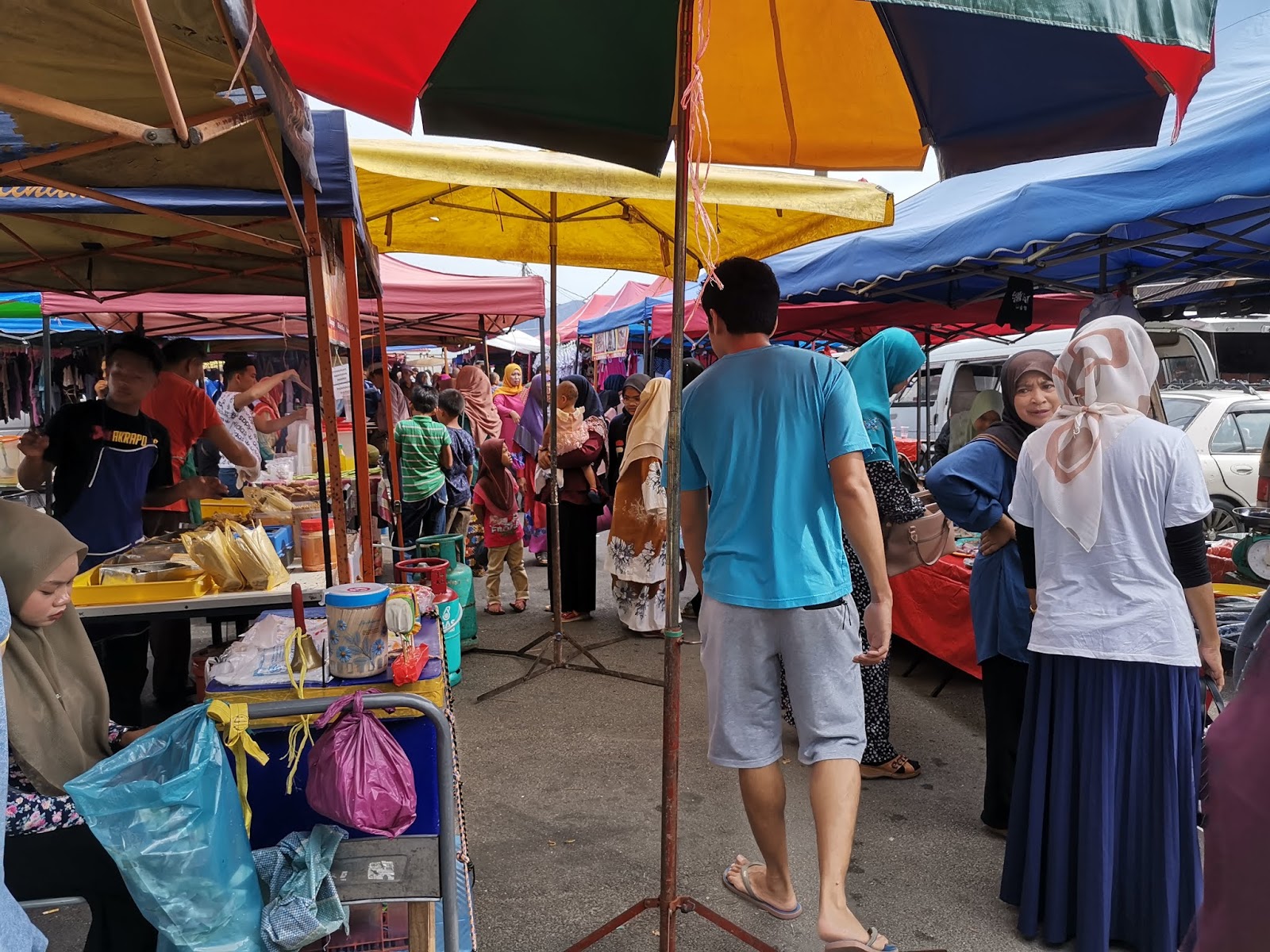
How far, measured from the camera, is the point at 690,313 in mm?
10055

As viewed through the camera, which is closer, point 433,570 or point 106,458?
point 433,570

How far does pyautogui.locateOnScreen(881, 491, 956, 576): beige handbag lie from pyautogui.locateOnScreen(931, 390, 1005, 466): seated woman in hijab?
0.43 m

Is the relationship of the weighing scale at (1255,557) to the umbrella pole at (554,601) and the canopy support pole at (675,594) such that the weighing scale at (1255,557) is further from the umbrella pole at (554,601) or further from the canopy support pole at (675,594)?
the umbrella pole at (554,601)

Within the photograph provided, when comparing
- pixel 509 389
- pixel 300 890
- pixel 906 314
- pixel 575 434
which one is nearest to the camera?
pixel 300 890

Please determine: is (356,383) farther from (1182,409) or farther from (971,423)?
(1182,409)

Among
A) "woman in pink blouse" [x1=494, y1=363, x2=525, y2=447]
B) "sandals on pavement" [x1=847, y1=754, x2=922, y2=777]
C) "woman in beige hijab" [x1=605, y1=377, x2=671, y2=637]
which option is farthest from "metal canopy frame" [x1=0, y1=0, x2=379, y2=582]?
"woman in pink blouse" [x1=494, y1=363, x2=525, y2=447]

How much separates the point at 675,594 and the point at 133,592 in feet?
7.10

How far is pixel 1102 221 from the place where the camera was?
13.8ft

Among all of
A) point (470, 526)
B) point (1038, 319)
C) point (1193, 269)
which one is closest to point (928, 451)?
point (1038, 319)

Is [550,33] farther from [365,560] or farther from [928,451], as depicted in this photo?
[928,451]

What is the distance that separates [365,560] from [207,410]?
1.85 metres

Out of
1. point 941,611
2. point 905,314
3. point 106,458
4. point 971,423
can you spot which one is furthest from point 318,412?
point 905,314

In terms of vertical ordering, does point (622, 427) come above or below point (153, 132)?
below

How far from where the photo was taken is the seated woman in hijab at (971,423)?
18.7 feet
